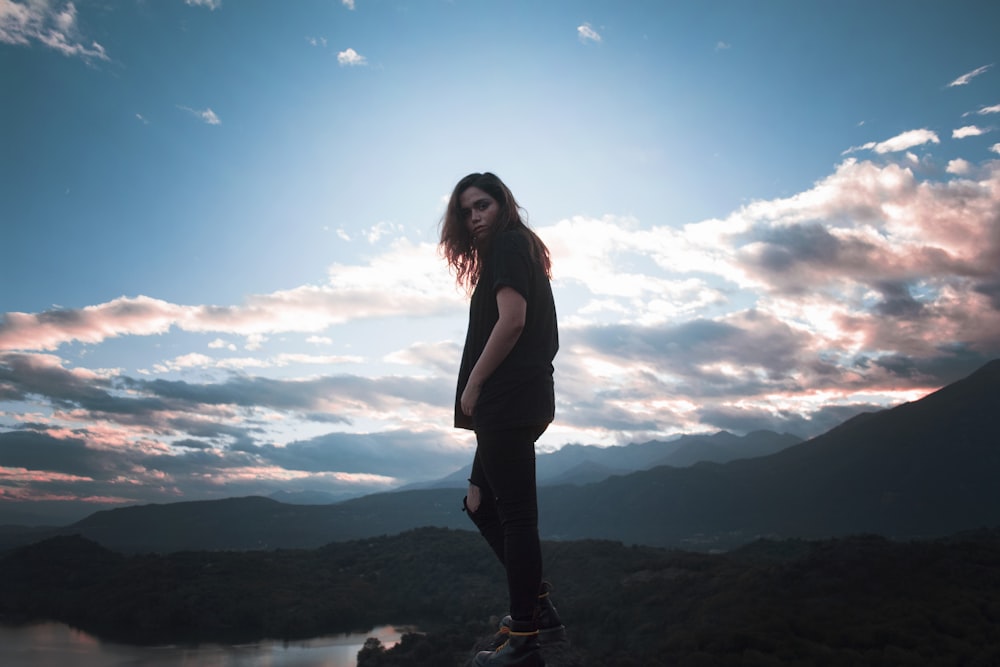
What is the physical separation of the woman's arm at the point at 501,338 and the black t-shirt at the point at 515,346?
0.11 feet

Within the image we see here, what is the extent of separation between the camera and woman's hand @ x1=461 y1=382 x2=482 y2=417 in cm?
246

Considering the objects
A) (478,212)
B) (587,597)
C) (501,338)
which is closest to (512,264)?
(501,338)

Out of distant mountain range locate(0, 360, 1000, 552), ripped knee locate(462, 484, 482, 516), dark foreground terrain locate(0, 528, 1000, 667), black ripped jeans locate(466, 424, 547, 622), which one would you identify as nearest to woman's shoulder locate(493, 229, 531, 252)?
black ripped jeans locate(466, 424, 547, 622)

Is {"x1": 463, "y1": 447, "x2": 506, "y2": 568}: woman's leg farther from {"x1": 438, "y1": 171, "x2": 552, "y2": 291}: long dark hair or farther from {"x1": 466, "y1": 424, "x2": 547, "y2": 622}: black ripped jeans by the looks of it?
{"x1": 438, "y1": 171, "x2": 552, "y2": 291}: long dark hair

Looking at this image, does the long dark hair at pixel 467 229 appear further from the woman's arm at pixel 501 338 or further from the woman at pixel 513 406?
the woman's arm at pixel 501 338

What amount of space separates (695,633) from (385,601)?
6236cm

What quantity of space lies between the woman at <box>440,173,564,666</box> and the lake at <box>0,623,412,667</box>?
6699cm

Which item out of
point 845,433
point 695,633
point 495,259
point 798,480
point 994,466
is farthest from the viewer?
point 845,433

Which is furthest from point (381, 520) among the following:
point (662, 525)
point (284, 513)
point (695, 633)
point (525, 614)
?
point (525, 614)

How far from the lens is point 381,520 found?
172 metres

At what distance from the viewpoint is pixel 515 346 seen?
100 inches

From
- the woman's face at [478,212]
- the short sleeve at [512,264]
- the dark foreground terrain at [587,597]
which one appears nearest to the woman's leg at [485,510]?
the short sleeve at [512,264]

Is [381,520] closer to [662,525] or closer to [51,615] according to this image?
[662,525]

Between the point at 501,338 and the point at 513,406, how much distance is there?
0.90ft
